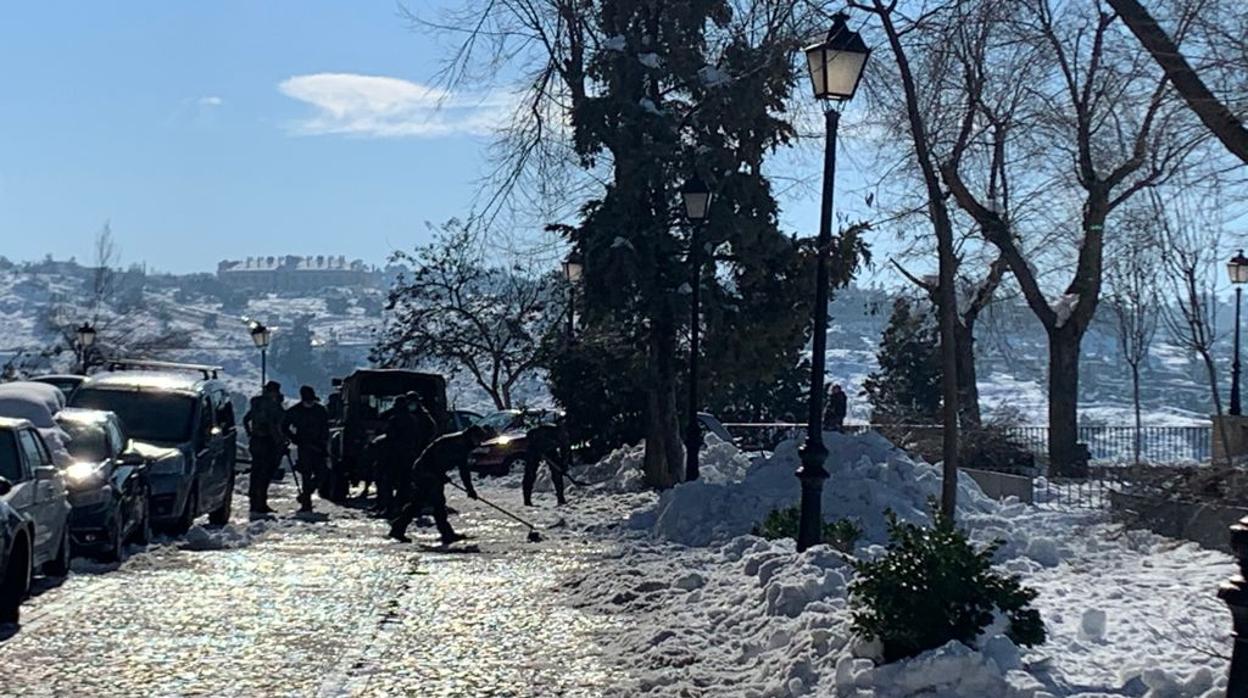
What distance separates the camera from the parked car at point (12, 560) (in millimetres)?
11211

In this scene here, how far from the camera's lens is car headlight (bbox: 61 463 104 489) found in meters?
14.9

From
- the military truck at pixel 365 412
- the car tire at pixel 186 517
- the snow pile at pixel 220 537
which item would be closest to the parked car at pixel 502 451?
the military truck at pixel 365 412

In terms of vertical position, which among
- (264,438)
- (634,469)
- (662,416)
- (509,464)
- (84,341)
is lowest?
(509,464)

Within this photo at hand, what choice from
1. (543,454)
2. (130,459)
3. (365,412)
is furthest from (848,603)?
(365,412)

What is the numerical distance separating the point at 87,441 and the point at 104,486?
124cm

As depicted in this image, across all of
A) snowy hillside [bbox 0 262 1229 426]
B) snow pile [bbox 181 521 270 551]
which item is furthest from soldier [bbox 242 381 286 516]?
snowy hillside [bbox 0 262 1229 426]

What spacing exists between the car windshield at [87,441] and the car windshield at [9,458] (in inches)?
112

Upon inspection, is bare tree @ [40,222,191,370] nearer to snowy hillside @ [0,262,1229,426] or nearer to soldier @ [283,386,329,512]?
snowy hillside @ [0,262,1229,426]

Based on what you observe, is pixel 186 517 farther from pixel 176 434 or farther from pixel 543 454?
pixel 543 454

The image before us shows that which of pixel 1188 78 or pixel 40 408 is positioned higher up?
pixel 1188 78

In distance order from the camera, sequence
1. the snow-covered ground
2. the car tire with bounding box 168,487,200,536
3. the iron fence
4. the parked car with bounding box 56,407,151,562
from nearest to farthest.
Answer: the snow-covered ground, the parked car with bounding box 56,407,151,562, the car tire with bounding box 168,487,200,536, the iron fence

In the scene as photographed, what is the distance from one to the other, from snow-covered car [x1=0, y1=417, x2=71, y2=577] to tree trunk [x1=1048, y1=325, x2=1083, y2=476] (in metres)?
21.3

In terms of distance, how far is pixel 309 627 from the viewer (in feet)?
37.3

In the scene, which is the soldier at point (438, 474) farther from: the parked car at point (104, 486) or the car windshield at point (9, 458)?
the car windshield at point (9, 458)
